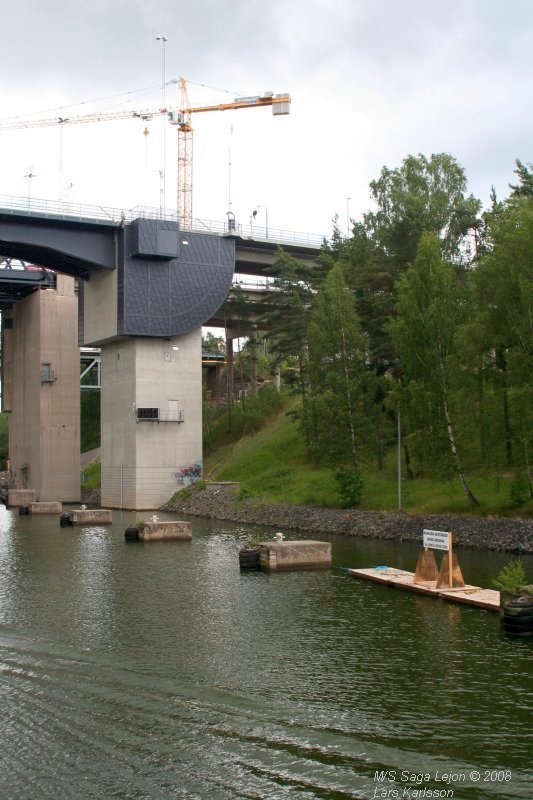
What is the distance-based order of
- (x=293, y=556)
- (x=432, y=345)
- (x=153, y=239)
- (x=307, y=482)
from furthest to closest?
1. (x=153, y=239)
2. (x=307, y=482)
3. (x=432, y=345)
4. (x=293, y=556)

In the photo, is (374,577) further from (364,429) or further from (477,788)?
(364,429)

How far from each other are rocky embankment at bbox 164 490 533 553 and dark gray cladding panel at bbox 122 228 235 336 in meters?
14.1

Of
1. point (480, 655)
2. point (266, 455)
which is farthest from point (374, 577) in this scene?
point (266, 455)

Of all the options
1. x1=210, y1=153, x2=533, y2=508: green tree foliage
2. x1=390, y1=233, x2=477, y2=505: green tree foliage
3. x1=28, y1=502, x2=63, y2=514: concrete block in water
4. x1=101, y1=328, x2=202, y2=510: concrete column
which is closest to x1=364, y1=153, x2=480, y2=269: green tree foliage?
x1=210, y1=153, x2=533, y2=508: green tree foliage

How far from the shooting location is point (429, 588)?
94.0 feet

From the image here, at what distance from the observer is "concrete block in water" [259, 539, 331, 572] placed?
117 feet

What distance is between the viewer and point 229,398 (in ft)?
293

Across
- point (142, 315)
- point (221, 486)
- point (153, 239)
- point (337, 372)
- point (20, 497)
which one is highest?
point (153, 239)

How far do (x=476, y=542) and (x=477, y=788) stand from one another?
29.2 metres

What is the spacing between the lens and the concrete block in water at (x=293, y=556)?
35.7 m

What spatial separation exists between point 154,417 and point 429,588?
148ft

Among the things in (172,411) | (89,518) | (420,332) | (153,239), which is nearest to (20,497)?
(172,411)

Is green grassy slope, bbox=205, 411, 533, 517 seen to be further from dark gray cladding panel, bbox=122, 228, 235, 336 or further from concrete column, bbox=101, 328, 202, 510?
dark gray cladding panel, bbox=122, 228, 235, 336

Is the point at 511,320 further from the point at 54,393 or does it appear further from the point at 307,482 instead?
the point at 54,393
